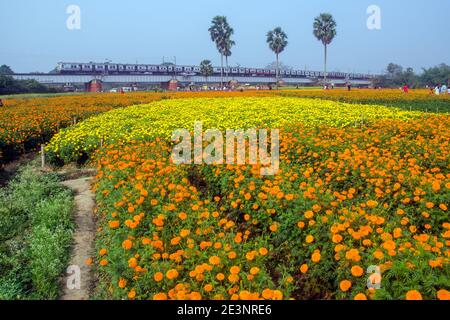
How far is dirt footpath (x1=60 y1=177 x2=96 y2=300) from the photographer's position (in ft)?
13.1

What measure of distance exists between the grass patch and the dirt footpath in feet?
0.34

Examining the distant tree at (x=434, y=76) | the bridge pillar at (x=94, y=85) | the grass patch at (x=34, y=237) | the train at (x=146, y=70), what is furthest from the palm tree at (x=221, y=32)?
the grass patch at (x=34, y=237)

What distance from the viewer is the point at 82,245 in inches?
198

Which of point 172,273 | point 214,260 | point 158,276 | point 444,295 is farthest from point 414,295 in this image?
point 158,276

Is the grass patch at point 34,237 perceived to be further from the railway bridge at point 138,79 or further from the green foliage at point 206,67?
the green foliage at point 206,67

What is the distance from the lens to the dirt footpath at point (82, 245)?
4.00 m

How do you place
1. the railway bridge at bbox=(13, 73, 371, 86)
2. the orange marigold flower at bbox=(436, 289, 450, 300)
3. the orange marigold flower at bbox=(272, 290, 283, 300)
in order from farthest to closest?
1. the railway bridge at bbox=(13, 73, 371, 86)
2. the orange marigold flower at bbox=(272, 290, 283, 300)
3. the orange marigold flower at bbox=(436, 289, 450, 300)

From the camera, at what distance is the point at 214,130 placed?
9.20 meters

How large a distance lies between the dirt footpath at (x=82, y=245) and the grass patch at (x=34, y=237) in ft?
0.34

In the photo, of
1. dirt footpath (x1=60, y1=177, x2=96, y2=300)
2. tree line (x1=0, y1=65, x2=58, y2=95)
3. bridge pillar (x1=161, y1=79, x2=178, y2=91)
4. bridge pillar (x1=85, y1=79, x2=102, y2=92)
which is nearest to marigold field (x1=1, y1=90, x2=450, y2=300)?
dirt footpath (x1=60, y1=177, x2=96, y2=300)

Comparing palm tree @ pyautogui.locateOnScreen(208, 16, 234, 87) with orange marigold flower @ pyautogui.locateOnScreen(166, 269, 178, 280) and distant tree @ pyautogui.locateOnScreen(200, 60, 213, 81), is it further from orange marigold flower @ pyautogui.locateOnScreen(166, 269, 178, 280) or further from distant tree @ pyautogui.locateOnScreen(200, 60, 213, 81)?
orange marigold flower @ pyautogui.locateOnScreen(166, 269, 178, 280)
